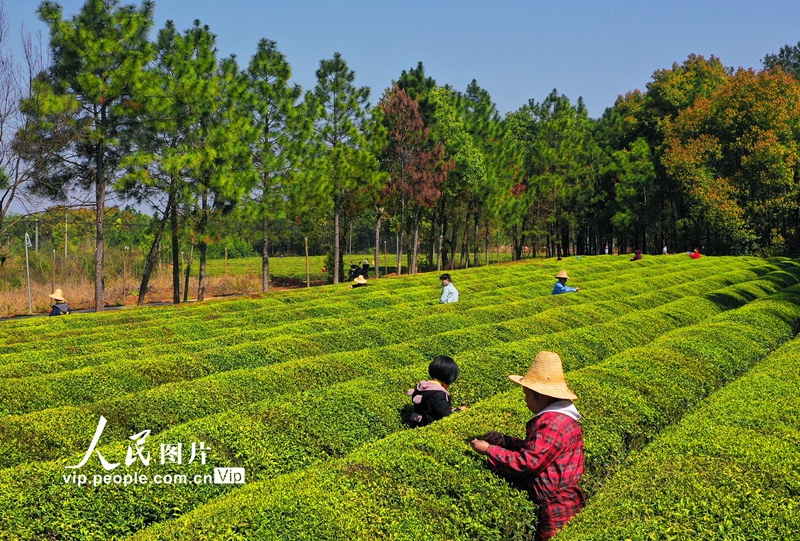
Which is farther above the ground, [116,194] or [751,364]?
[116,194]

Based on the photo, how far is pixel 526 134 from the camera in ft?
206

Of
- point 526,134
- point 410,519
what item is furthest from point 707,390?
point 526,134

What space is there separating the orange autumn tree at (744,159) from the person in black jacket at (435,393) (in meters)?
42.9

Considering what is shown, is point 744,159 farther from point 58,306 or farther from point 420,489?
point 420,489

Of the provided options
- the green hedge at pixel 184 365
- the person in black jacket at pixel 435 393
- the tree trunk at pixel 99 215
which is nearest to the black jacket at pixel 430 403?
the person in black jacket at pixel 435 393

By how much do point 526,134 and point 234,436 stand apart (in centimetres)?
6082

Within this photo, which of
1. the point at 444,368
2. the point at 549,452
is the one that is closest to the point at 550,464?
the point at 549,452

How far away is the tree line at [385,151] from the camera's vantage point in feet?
79.0

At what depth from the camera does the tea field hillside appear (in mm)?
4434

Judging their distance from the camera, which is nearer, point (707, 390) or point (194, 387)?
point (194, 387)

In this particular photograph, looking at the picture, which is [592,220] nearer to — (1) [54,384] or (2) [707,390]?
(2) [707,390]

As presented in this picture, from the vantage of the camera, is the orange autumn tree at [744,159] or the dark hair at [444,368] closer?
the dark hair at [444,368]

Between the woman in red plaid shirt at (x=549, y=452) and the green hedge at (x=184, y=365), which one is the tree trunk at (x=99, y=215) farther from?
the woman in red plaid shirt at (x=549, y=452)

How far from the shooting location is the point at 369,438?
7.02 m
